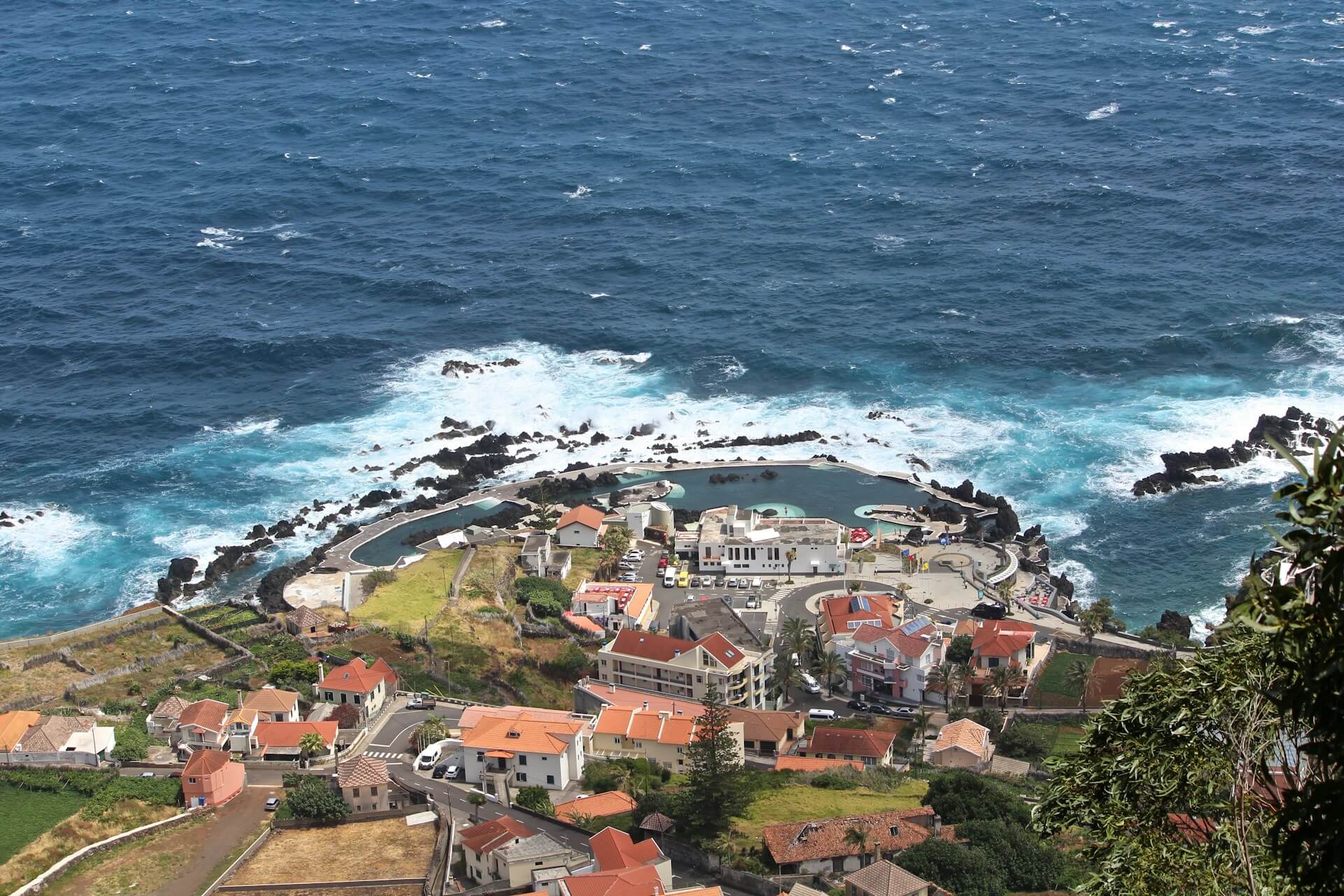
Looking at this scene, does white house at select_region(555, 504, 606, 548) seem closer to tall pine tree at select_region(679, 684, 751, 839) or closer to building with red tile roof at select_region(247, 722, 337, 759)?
building with red tile roof at select_region(247, 722, 337, 759)

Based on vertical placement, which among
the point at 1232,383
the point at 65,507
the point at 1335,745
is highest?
the point at 1335,745

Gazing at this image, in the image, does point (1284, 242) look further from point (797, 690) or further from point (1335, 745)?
point (1335, 745)

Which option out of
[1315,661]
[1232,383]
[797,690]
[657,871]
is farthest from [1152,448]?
[1315,661]

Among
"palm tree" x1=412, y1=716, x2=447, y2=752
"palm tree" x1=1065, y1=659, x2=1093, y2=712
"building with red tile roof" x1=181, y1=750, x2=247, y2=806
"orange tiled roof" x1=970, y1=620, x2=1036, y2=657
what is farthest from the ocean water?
"building with red tile roof" x1=181, y1=750, x2=247, y2=806

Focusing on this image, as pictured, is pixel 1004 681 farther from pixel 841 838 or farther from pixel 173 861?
pixel 173 861

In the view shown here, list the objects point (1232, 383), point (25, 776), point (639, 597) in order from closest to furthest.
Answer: point (25, 776) → point (639, 597) → point (1232, 383)

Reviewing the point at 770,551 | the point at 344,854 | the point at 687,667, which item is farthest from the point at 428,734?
the point at 770,551

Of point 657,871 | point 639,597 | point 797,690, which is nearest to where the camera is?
point 657,871

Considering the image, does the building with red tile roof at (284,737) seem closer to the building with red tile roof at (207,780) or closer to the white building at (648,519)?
the building with red tile roof at (207,780)
